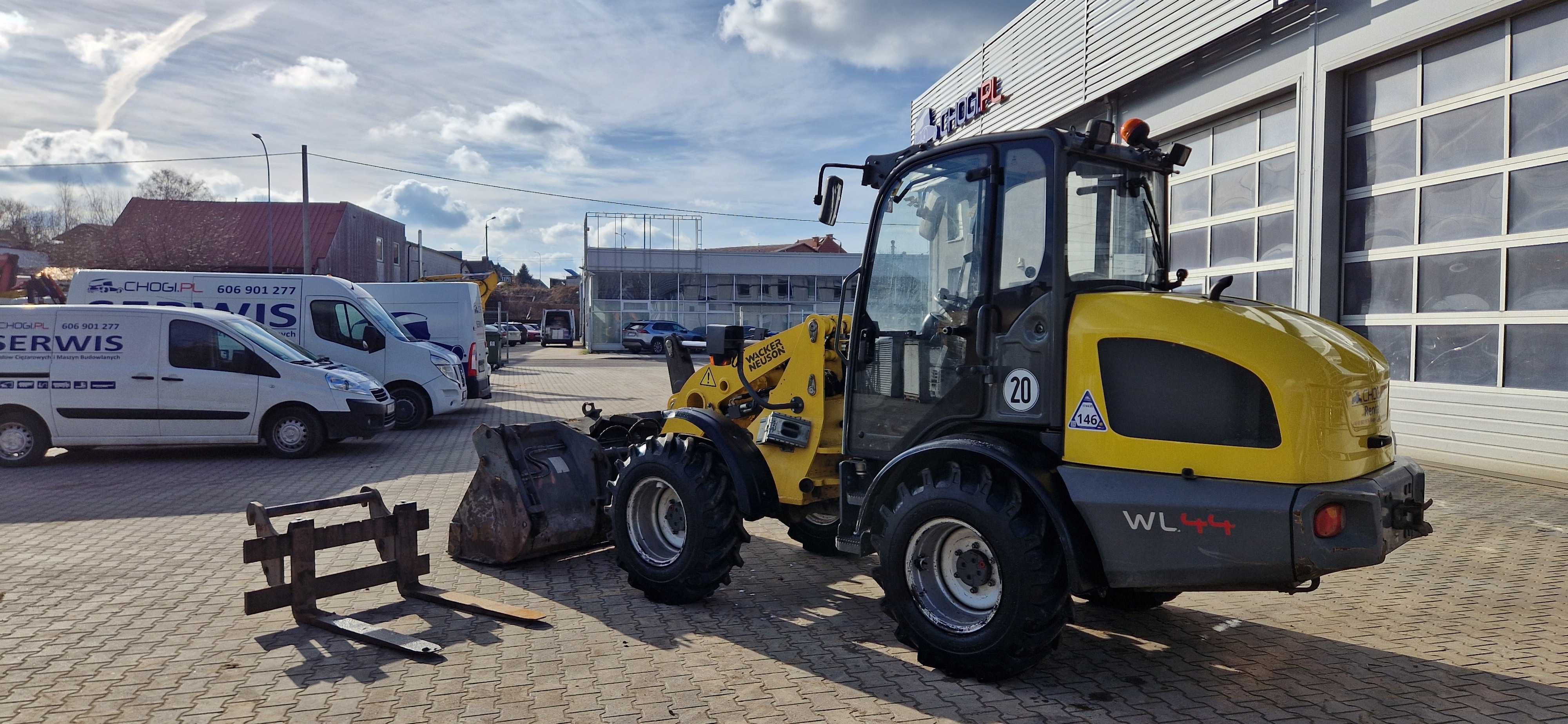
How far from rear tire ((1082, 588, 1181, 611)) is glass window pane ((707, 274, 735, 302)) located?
45085mm

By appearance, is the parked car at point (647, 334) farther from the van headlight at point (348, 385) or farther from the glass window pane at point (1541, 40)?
the glass window pane at point (1541, 40)

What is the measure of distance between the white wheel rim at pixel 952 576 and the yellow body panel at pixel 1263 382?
1.99 feet

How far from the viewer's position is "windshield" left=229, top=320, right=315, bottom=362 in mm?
11977

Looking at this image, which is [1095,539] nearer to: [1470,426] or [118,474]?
[1470,426]

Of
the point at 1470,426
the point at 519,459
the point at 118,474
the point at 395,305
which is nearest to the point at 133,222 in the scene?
the point at 395,305

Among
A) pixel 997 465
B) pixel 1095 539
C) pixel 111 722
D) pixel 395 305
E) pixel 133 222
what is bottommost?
pixel 111 722

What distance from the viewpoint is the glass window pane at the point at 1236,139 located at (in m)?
13.1

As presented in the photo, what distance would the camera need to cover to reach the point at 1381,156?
1136cm

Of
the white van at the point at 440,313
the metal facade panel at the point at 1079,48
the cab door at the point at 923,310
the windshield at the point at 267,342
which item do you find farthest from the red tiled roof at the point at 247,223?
the cab door at the point at 923,310

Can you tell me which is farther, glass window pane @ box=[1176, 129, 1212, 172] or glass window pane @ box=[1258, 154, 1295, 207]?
glass window pane @ box=[1176, 129, 1212, 172]

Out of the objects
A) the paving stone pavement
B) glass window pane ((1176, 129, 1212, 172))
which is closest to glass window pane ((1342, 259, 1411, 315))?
glass window pane ((1176, 129, 1212, 172))

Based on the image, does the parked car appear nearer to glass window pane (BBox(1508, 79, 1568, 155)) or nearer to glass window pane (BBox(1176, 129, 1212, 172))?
glass window pane (BBox(1176, 129, 1212, 172))

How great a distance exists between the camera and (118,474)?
10.9 m

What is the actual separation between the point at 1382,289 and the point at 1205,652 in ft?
26.9
